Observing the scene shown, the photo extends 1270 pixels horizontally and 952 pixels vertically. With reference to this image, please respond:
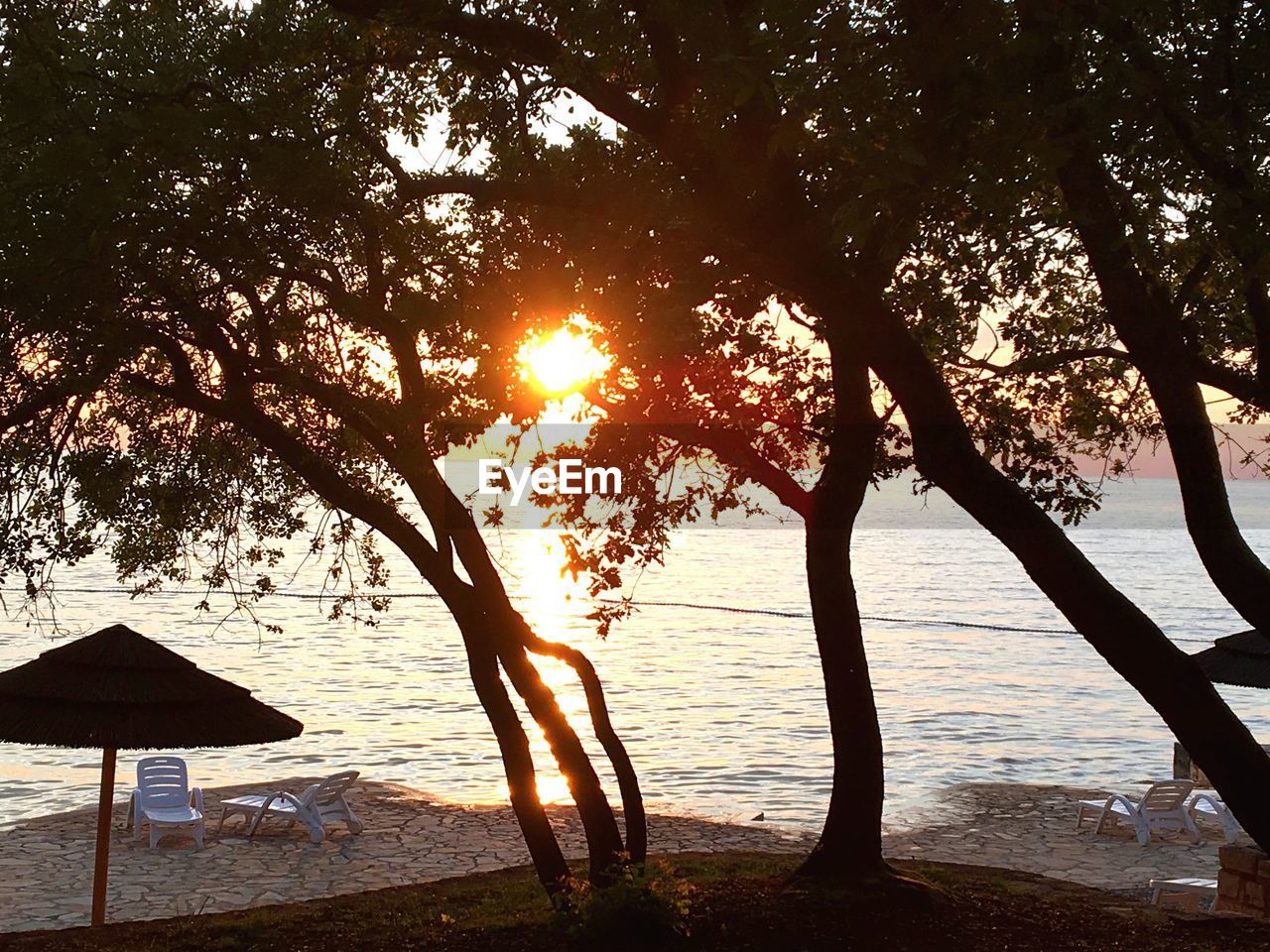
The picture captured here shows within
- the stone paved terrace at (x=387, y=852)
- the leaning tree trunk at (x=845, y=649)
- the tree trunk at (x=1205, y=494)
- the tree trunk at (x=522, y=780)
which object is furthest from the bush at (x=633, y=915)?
the stone paved terrace at (x=387, y=852)

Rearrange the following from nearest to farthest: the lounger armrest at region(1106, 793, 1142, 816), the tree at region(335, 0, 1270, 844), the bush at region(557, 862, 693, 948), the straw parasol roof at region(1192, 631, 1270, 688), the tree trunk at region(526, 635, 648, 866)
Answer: the tree at region(335, 0, 1270, 844)
the bush at region(557, 862, 693, 948)
the tree trunk at region(526, 635, 648, 866)
the straw parasol roof at region(1192, 631, 1270, 688)
the lounger armrest at region(1106, 793, 1142, 816)

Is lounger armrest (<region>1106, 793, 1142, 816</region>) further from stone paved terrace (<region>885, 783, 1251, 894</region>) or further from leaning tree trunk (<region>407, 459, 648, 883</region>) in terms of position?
leaning tree trunk (<region>407, 459, 648, 883</region>)

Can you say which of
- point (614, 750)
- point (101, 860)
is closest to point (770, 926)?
point (614, 750)

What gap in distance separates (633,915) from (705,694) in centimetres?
2570

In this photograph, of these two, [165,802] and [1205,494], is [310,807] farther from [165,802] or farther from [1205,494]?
[1205,494]

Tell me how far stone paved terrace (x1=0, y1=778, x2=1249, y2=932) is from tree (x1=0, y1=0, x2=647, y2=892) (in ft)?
13.0

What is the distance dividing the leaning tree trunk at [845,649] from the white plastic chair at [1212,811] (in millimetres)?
8096

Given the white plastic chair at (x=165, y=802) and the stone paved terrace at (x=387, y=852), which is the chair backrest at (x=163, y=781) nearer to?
the white plastic chair at (x=165, y=802)

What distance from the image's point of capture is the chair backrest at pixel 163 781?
16.0 meters

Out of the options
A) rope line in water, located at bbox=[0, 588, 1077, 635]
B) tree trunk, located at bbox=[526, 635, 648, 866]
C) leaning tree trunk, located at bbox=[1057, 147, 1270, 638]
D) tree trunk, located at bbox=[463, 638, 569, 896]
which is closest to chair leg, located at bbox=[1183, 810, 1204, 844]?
tree trunk, located at bbox=[526, 635, 648, 866]

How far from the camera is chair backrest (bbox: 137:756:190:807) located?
52.6 feet

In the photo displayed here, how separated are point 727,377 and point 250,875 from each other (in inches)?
315

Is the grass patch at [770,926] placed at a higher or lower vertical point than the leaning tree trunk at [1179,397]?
lower

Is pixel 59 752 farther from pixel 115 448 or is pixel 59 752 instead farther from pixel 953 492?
pixel 953 492
